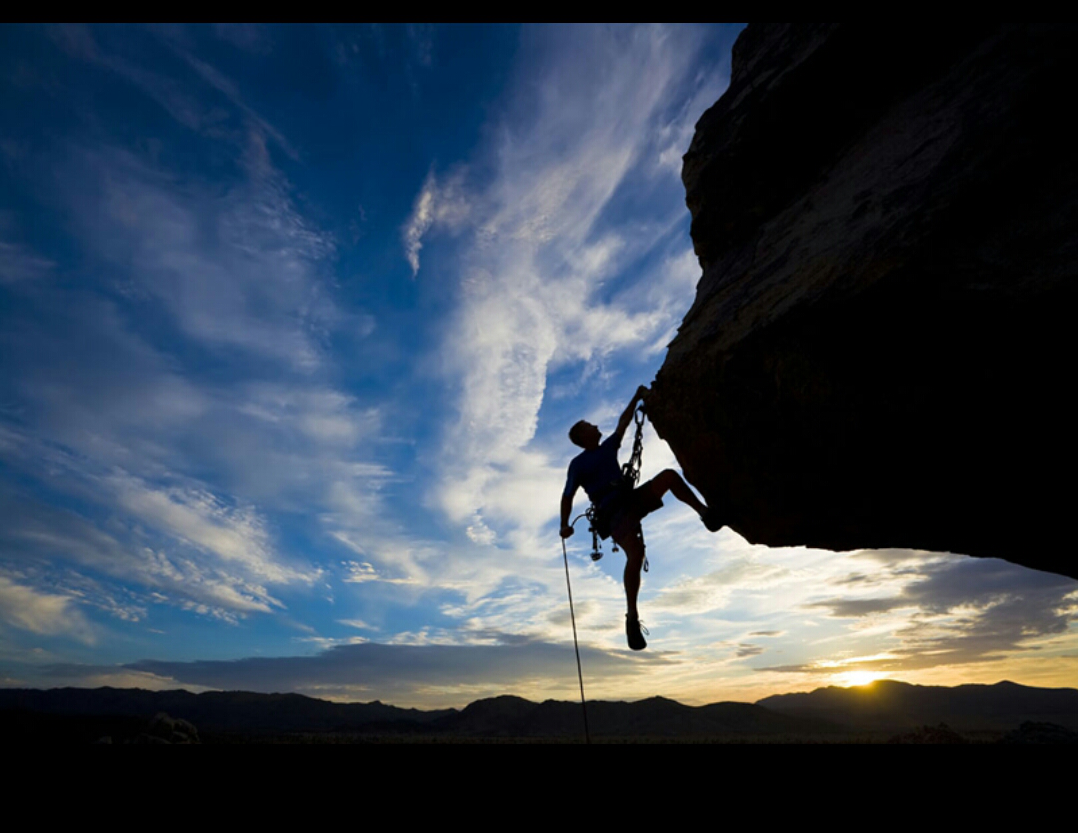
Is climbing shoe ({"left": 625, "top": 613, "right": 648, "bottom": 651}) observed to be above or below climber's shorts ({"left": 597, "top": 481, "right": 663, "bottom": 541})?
below

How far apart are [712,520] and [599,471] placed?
148cm

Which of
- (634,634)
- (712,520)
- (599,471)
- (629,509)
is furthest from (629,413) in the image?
(634,634)

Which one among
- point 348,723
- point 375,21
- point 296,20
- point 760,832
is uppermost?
point 348,723

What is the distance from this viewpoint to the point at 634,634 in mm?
5859

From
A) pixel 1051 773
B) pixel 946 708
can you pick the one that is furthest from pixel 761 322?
pixel 946 708

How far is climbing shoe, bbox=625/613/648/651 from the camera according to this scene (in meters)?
5.78

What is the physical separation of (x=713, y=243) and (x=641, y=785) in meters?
6.44

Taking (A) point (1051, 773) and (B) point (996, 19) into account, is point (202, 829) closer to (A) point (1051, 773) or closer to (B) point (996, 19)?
(A) point (1051, 773)

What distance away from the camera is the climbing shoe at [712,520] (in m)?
5.93

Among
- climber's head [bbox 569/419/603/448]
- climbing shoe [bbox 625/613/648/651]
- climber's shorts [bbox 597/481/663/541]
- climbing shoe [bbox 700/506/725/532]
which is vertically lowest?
climbing shoe [bbox 625/613/648/651]

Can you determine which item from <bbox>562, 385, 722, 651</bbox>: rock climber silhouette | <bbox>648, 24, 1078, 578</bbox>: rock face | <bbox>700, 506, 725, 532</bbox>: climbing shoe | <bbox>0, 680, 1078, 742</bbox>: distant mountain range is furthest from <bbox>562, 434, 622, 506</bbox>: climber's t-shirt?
<bbox>0, 680, 1078, 742</bbox>: distant mountain range

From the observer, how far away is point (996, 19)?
168 inches

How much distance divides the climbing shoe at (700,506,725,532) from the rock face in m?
0.14

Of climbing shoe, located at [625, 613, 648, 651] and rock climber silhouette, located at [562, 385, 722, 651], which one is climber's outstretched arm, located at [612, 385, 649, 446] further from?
climbing shoe, located at [625, 613, 648, 651]
